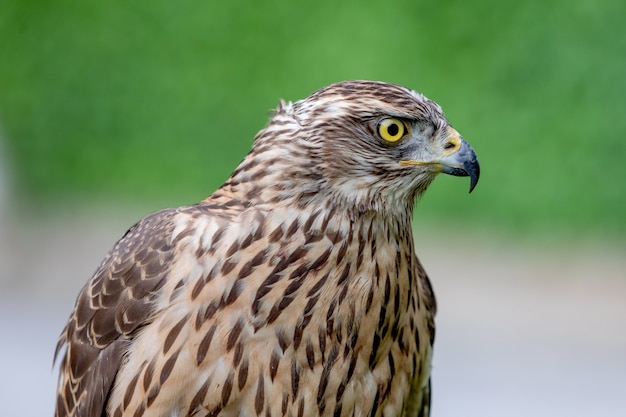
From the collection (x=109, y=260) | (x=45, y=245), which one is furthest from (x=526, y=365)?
(x=109, y=260)

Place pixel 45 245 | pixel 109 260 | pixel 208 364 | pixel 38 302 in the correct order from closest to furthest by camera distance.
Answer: pixel 208 364 → pixel 109 260 → pixel 38 302 → pixel 45 245

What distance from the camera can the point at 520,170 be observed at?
29.4 feet

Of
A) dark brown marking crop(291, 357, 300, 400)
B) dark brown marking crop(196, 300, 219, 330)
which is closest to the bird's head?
dark brown marking crop(196, 300, 219, 330)

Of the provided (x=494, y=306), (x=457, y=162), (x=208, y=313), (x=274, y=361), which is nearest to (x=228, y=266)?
(x=208, y=313)

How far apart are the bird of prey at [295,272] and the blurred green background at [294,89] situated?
19.0 feet

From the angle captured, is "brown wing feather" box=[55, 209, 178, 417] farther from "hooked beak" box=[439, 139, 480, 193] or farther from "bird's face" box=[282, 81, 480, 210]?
"hooked beak" box=[439, 139, 480, 193]

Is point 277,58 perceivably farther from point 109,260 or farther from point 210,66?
point 109,260

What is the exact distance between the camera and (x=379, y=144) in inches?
122

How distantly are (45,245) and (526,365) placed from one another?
13.4 ft

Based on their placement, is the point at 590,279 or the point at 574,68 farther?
the point at 574,68

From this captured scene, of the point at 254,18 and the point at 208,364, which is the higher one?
the point at 254,18

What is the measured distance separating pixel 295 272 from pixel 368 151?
0.41m

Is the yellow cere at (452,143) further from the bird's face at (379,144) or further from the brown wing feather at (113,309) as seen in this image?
the brown wing feather at (113,309)

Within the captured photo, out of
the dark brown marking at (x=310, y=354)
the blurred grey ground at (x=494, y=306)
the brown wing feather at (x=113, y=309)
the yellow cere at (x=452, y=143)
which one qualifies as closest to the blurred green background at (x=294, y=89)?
the blurred grey ground at (x=494, y=306)
